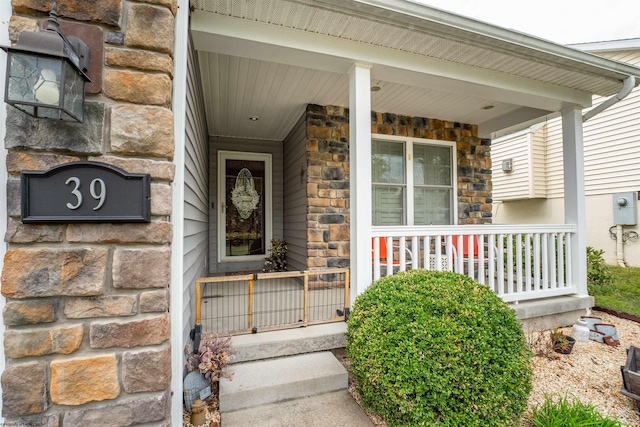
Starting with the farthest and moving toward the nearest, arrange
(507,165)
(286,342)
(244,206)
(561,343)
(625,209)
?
1. (507,165)
2. (625,209)
3. (244,206)
4. (561,343)
5. (286,342)

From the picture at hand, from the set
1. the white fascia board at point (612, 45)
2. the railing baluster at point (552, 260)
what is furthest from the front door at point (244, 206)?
the white fascia board at point (612, 45)

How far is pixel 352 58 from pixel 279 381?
2537 mm

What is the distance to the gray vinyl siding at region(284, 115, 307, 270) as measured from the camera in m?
4.12

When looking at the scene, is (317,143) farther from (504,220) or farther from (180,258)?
(504,220)

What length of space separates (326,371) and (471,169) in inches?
159

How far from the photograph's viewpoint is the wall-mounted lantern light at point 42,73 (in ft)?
3.23

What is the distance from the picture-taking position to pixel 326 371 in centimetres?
218

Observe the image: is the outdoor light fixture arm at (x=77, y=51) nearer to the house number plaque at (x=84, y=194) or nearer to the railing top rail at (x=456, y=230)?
the house number plaque at (x=84, y=194)

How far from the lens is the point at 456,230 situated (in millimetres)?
2955

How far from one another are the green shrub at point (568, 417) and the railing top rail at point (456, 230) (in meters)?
1.45

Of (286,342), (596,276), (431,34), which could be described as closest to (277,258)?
(286,342)

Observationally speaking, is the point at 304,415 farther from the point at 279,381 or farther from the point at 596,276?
the point at 596,276

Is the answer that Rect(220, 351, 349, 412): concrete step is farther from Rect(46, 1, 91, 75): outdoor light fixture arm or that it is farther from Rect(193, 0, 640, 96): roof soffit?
Rect(193, 0, 640, 96): roof soffit

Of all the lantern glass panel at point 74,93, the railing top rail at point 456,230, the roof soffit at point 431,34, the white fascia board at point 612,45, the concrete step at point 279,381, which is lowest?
the concrete step at point 279,381
